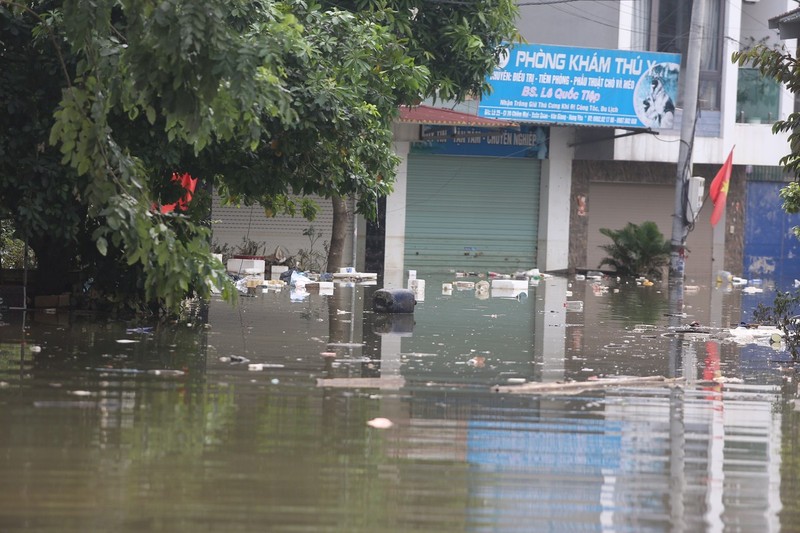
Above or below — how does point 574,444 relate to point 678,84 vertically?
below

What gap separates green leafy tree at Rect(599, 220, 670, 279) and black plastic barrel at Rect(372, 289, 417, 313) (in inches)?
570

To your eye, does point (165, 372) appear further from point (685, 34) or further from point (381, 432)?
point (685, 34)

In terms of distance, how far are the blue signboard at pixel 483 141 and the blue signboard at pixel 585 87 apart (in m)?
2.68

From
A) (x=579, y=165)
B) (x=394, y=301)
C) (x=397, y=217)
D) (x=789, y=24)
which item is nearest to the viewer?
(x=789, y=24)

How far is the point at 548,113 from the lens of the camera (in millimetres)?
27953

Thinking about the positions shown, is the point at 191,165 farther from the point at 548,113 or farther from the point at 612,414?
the point at 548,113

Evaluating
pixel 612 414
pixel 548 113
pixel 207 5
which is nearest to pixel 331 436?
pixel 612 414

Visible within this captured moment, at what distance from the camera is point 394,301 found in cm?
1545

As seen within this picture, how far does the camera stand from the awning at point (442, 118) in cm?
2709

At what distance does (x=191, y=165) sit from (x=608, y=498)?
919 centimetres

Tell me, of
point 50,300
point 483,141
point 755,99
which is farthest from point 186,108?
point 755,99

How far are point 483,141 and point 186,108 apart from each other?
23118 millimetres

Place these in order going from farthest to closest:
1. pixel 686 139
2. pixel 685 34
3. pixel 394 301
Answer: pixel 685 34 < pixel 686 139 < pixel 394 301

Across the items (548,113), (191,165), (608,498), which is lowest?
(608,498)
